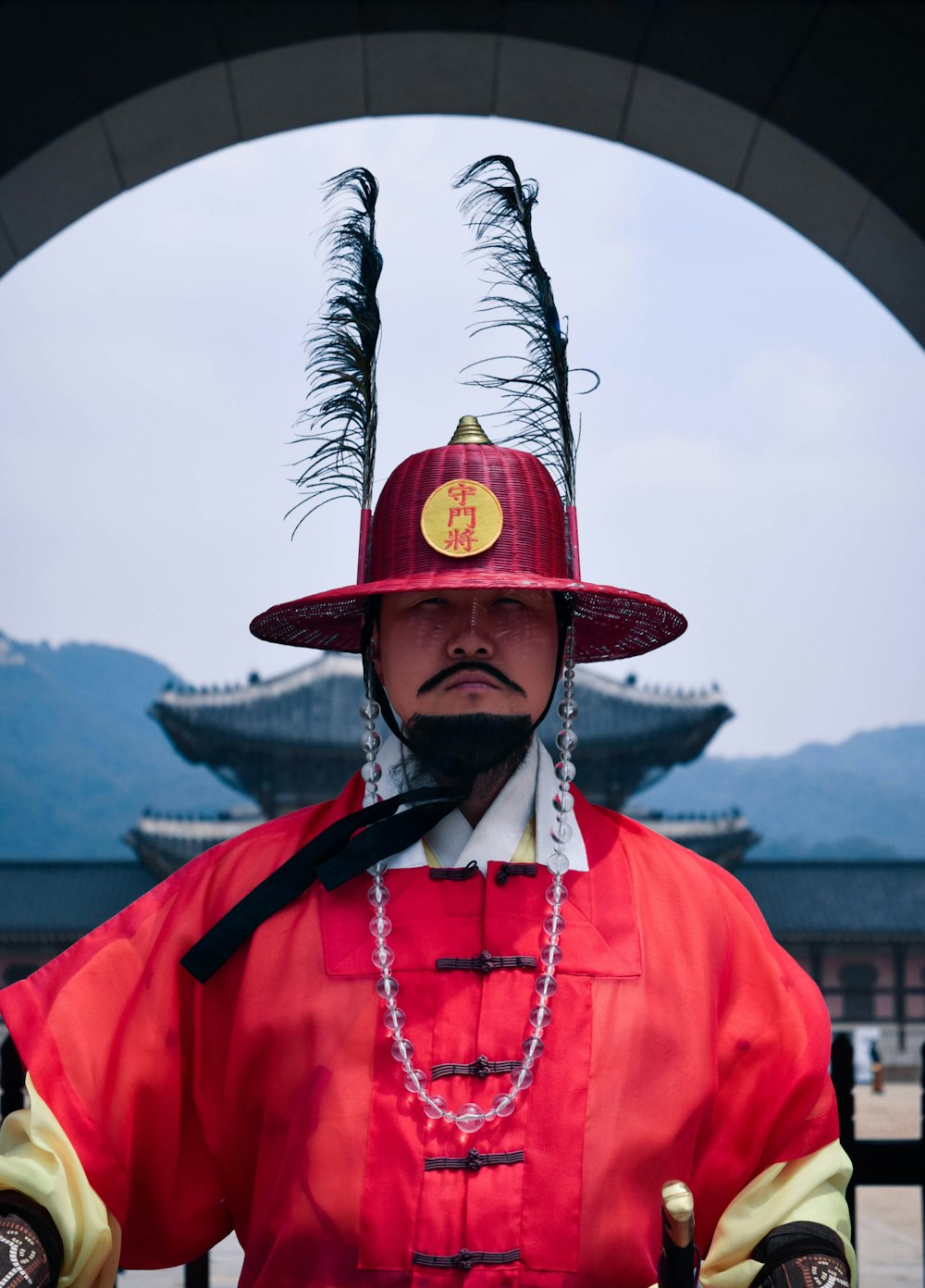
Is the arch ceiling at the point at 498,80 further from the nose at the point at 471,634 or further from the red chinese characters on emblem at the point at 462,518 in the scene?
the nose at the point at 471,634

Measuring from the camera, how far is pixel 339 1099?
5.67 ft

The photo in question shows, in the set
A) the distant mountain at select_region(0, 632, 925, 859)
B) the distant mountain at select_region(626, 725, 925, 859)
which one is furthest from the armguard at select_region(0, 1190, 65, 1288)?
the distant mountain at select_region(626, 725, 925, 859)

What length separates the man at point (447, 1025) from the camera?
1692mm

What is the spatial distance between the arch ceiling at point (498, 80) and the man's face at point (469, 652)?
Result: 6.28 ft

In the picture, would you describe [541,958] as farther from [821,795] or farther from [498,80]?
[821,795]

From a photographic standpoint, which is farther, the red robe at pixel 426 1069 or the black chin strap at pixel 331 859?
the black chin strap at pixel 331 859

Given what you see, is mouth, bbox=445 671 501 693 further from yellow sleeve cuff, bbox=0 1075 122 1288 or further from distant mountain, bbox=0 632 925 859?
distant mountain, bbox=0 632 925 859

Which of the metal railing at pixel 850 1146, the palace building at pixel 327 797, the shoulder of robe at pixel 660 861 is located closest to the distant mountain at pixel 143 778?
the palace building at pixel 327 797

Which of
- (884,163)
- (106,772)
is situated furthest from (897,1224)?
(106,772)

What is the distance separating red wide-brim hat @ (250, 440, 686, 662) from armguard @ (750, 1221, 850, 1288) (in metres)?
0.92

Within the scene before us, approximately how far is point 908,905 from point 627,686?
6728mm

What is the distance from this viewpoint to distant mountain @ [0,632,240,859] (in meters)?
48.1

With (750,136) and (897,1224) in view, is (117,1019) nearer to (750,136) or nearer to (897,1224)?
(750,136)

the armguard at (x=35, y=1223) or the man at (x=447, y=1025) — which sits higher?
the man at (x=447, y=1025)
